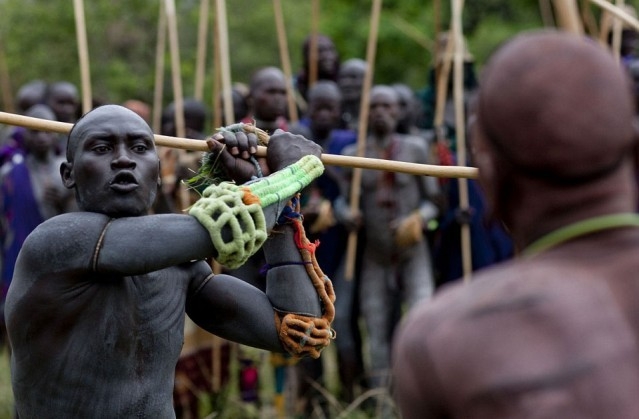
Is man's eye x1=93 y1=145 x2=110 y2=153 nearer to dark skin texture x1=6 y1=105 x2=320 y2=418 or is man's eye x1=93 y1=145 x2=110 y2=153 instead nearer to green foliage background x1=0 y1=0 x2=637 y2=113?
dark skin texture x1=6 y1=105 x2=320 y2=418

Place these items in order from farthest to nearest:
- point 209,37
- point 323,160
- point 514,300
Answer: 1. point 209,37
2. point 323,160
3. point 514,300

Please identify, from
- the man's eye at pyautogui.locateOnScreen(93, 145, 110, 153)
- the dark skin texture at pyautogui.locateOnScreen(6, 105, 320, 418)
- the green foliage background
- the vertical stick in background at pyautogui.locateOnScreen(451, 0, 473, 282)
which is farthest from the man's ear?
the green foliage background

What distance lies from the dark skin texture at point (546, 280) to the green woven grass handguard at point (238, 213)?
137 centimetres

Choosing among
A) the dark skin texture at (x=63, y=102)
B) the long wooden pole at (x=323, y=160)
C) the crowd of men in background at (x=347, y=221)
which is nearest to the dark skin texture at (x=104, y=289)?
the long wooden pole at (x=323, y=160)

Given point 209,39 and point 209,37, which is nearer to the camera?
point 209,37

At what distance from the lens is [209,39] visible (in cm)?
1812

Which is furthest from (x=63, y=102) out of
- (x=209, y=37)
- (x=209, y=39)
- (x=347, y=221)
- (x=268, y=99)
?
(x=209, y=39)

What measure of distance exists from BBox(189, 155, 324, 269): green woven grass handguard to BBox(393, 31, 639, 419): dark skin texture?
1.37m

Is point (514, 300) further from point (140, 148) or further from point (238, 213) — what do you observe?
point (140, 148)

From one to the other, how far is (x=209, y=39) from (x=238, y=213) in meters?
14.9

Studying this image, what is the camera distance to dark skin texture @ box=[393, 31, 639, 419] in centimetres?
193

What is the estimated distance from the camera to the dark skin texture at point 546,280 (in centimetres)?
193

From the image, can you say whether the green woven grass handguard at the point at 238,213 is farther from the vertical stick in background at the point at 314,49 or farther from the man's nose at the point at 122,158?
the vertical stick in background at the point at 314,49

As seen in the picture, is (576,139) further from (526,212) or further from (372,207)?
(372,207)
